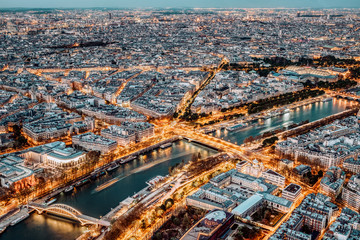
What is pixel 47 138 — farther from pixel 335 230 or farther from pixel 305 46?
pixel 305 46

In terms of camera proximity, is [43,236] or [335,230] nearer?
[335,230]

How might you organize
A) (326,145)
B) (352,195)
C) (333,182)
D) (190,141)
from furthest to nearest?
(190,141) < (326,145) < (333,182) < (352,195)

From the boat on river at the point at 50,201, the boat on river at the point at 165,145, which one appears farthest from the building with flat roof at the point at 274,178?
the boat on river at the point at 50,201

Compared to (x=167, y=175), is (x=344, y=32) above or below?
above

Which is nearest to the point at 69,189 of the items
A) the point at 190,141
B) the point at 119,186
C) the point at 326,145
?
the point at 119,186

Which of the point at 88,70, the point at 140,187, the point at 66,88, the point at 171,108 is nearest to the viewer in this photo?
the point at 140,187

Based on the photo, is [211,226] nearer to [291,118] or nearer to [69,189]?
[69,189]

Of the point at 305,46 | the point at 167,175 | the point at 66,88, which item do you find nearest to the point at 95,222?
the point at 167,175
